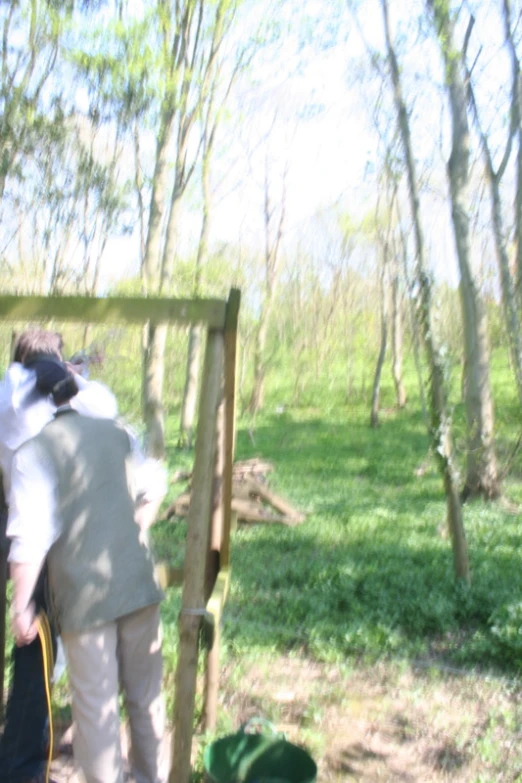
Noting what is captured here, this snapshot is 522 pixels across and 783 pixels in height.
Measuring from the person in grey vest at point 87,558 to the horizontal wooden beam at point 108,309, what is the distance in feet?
0.83

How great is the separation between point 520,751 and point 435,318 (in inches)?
124

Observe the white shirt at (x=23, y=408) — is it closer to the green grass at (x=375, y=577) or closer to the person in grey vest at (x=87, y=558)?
the person in grey vest at (x=87, y=558)

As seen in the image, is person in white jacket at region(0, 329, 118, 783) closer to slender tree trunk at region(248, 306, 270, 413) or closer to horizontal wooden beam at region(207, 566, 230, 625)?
A: horizontal wooden beam at region(207, 566, 230, 625)

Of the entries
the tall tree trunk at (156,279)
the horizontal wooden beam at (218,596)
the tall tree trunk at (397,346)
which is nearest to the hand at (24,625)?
the horizontal wooden beam at (218,596)

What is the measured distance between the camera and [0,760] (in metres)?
2.86

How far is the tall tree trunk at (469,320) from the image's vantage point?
9.19m

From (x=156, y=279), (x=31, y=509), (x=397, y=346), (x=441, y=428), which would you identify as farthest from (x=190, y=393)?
(x=31, y=509)

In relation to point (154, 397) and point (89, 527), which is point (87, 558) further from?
point (154, 397)

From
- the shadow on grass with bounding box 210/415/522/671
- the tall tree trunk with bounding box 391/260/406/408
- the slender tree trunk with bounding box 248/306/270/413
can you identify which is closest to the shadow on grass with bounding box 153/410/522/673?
the shadow on grass with bounding box 210/415/522/671

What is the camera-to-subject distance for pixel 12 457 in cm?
278

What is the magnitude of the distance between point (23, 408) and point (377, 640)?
3046mm

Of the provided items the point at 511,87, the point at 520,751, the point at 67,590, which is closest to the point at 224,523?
the point at 67,590

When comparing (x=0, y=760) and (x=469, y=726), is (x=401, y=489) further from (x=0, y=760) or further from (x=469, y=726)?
(x=0, y=760)

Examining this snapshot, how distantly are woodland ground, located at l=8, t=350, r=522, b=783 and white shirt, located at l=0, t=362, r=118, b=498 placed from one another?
1.54m
